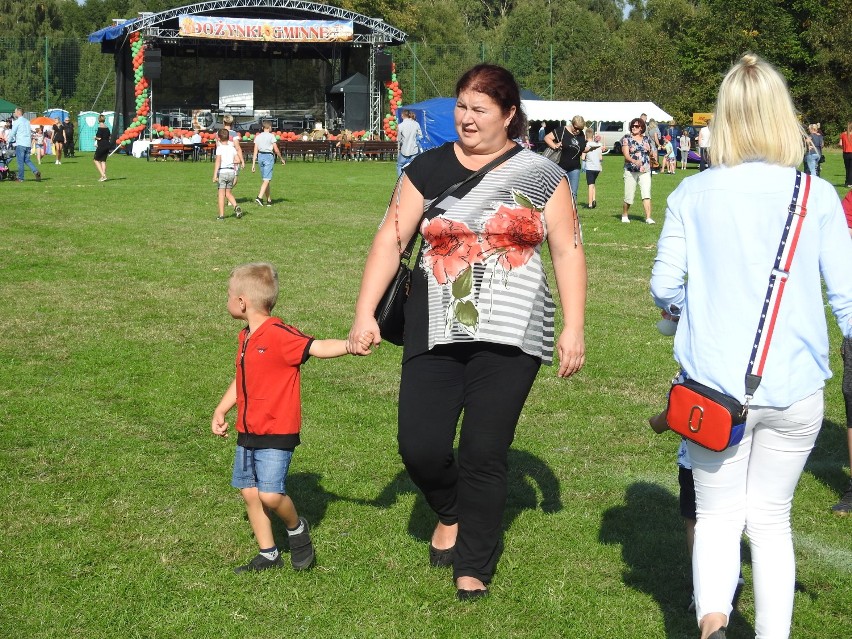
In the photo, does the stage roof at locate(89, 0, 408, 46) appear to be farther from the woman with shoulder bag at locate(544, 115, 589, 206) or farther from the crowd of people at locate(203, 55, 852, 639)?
the crowd of people at locate(203, 55, 852, 639)

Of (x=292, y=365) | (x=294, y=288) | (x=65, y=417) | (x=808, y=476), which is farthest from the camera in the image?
(x=294, y=288)

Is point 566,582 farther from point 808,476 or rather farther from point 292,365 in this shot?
point 808,476

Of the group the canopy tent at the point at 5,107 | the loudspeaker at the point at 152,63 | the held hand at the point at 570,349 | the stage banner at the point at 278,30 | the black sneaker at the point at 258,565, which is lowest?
the black sneaker at the point at 258,565

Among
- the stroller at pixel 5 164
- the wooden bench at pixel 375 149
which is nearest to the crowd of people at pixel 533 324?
the stroller at pixel 5 164

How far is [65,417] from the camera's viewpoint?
6777mm

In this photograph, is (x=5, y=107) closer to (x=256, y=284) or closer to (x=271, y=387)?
(x=256, y=284)

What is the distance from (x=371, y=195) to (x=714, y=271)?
828 inches

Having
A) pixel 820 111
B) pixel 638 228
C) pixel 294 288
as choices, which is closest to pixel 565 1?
pixel 820 111

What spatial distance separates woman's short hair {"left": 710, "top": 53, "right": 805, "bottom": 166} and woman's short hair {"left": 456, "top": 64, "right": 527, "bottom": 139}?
1.08 m

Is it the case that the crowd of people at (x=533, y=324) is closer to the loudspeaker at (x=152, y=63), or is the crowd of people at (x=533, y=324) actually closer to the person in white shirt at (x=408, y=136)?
the person in white shirt at (x=408, y=136)

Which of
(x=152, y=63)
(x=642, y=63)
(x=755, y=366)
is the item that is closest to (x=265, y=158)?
(x=755, y=366)

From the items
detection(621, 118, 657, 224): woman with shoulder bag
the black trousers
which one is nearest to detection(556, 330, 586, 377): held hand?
the black trousers

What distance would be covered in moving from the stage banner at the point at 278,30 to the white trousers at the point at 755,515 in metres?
42.9

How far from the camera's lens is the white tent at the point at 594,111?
147 feet
